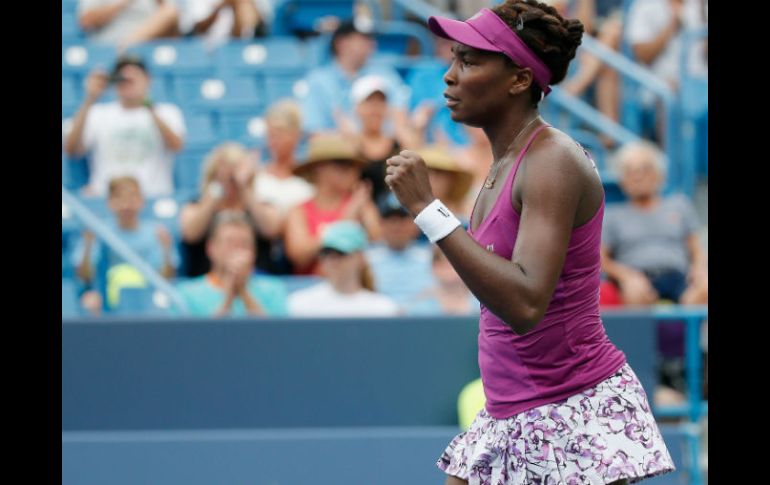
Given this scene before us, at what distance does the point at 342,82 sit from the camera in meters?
8.44

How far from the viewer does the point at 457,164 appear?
7613 mm

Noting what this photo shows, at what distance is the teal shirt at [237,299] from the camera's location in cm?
672

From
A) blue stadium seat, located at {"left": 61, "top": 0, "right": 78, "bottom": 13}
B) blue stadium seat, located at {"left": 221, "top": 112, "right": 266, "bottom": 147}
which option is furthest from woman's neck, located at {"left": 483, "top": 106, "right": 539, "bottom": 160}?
blue stadium seat, located at {"left": 61, "top": 0, "right": 78, "bottom": 13}

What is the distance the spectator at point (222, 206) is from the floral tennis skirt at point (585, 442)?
427 cm

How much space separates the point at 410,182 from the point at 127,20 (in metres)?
6.51

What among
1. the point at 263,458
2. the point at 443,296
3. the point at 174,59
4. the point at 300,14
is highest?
the point at 300,14

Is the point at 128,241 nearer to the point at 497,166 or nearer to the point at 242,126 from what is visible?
the point at 242,126

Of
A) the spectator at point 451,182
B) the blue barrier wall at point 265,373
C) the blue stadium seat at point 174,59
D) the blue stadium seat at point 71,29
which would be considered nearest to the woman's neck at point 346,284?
the blue barrier wall at point 265,373

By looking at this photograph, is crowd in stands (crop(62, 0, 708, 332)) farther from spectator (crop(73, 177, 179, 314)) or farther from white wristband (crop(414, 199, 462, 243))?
white wristband (crop(414, 199, 462, 243))

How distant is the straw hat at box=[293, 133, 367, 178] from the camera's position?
7469 mm

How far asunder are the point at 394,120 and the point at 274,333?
2.56 m

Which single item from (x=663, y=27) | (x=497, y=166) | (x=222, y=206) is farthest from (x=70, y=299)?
(x=497, y=166)

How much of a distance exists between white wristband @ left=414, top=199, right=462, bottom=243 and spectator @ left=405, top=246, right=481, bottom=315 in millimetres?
3683

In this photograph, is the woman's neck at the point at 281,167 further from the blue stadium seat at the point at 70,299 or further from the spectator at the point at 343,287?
the blue stadium seat at the point at 70,299
